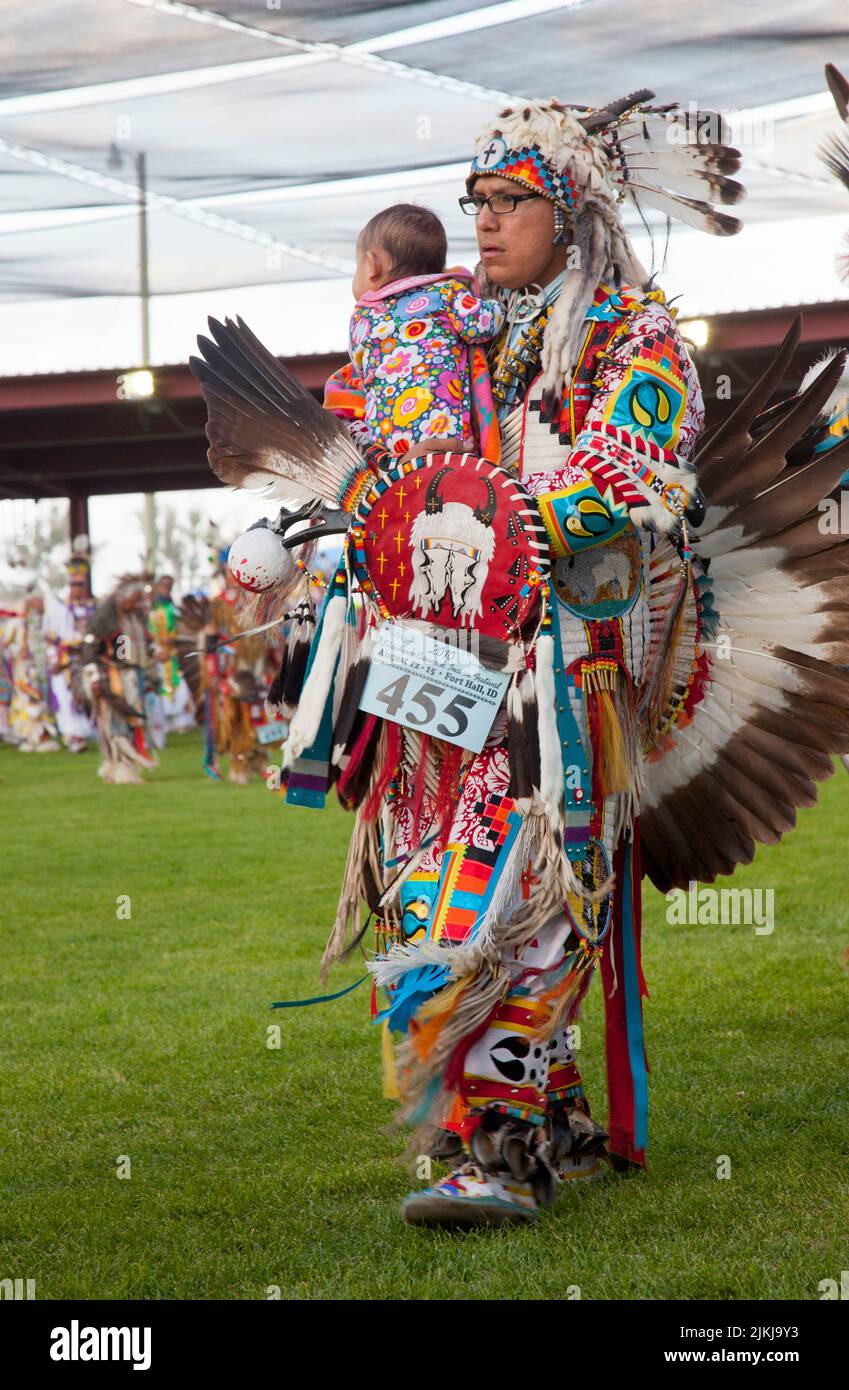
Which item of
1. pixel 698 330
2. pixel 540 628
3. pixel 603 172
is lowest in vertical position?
pixel 540 628

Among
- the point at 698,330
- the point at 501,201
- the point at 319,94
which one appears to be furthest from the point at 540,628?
the point at 698,330

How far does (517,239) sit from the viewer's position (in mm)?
2766

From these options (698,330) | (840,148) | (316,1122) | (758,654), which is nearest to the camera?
(758,654)

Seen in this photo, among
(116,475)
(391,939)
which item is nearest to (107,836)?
(391,939)

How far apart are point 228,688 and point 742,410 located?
409 inches

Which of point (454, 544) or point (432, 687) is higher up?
point (454, 544)

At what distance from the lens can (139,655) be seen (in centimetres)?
1414

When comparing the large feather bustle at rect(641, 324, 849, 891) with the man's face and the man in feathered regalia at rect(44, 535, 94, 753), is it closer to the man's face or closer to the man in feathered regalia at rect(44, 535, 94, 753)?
the man's face

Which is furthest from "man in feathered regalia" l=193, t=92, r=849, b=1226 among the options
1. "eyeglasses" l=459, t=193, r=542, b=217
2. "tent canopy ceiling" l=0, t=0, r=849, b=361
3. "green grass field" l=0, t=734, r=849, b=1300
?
"tent canopy ceiling" l=0, t=0, r=849, b=361

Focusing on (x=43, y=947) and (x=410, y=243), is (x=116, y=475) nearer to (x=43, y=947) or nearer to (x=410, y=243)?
(x=43, y=947)

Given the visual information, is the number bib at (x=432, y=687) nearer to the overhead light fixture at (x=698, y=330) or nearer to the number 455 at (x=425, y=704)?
the number 455 at (x=425, y=704)

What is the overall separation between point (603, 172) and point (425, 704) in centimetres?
108

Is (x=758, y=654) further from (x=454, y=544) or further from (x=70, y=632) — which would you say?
(x=70, y=632)

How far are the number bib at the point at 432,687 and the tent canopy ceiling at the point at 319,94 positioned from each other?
510 cm
